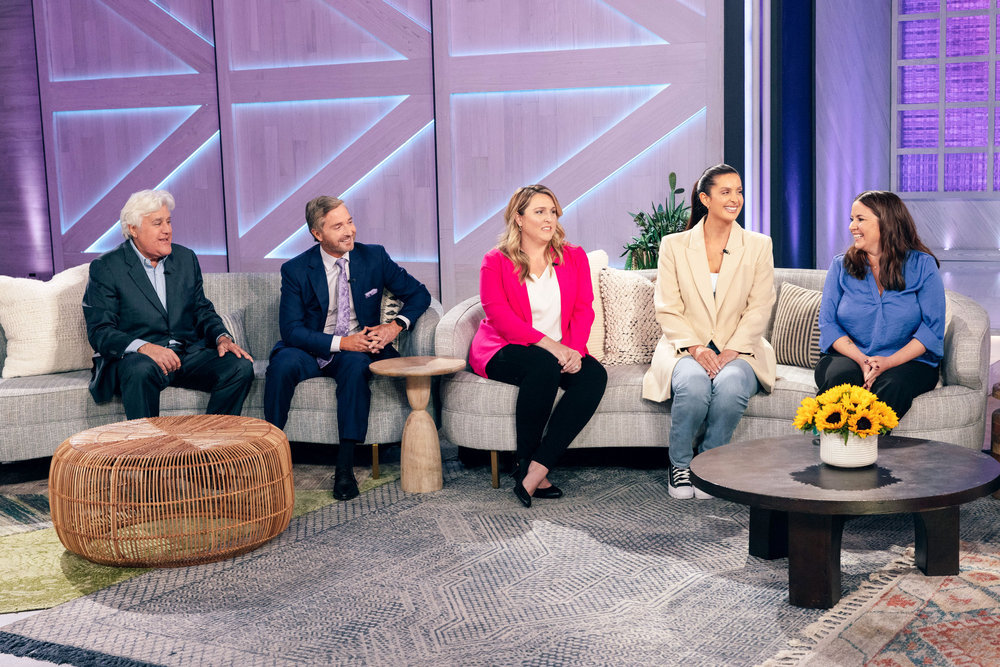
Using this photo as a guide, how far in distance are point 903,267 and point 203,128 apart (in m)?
4.91

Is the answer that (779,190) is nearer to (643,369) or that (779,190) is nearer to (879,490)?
(643,369)

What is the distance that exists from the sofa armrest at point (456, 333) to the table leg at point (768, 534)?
4.97ft

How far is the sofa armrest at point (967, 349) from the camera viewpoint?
373 centimetres

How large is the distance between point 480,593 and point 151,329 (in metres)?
2.09

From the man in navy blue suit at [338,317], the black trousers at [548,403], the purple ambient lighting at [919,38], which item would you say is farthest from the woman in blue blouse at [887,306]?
the purple ambient lighting at [919,38]

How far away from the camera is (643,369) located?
14.1ft

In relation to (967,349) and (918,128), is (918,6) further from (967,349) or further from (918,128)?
(967,349)

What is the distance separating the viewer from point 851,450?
9.71 ft

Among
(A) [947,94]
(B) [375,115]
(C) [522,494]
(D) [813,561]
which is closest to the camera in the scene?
(D) [813,561]

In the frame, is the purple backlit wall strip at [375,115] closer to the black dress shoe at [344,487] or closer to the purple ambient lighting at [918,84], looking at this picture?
the black dress shoe at [344,487]

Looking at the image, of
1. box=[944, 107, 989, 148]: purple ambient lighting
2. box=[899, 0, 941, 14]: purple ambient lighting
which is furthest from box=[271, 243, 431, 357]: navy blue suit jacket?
box=[899, 0, 941, 14]: purple ambient lighting

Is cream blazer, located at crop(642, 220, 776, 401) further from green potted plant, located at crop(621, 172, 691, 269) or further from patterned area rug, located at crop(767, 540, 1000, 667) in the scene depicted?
green potted plant, located at crop(621, 172, 691, 269)

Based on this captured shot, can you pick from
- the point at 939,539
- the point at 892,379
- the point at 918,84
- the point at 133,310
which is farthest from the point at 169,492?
the point at 918,84

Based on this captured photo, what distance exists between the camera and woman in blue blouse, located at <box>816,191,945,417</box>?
3.73m
